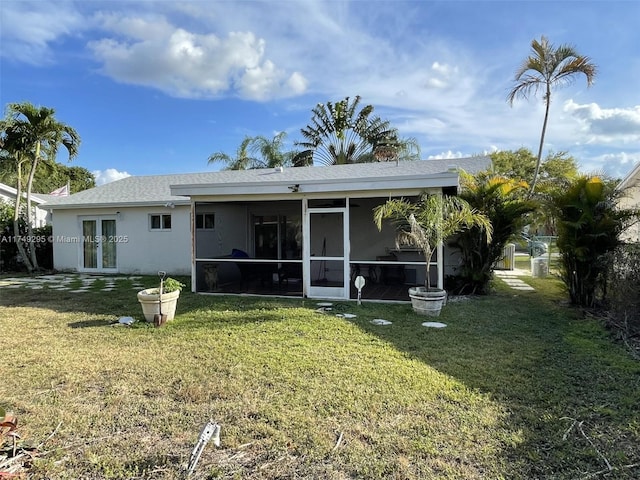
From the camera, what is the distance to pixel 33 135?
45.8 feet

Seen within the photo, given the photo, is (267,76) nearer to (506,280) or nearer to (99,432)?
(506,280)

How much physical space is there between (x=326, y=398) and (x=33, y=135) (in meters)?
15.1

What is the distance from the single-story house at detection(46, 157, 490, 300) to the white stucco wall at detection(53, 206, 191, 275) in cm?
4

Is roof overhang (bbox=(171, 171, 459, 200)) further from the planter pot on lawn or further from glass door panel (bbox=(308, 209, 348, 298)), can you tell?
glass door panel (bbox=(308, 209, 348, 298))

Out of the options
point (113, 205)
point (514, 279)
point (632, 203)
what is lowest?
point (514, 279)

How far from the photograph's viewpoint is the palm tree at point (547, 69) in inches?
617

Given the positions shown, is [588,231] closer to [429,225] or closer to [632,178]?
[429,225]

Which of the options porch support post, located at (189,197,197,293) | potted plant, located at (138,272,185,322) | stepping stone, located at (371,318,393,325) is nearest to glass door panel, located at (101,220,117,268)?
porch support post, located at (189,197,197,293)

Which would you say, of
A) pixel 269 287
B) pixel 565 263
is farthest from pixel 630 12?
pixel 269 287

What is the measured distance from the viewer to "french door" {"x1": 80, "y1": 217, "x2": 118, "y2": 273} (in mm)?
15211

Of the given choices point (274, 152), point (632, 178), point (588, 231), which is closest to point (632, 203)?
point (632, 178)

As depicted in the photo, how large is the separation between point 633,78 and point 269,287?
12.7 metres

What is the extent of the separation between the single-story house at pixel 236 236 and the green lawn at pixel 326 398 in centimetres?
431

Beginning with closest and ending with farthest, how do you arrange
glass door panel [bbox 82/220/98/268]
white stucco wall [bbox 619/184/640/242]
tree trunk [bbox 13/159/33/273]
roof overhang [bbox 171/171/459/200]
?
roof overhang [bbox 171/171/459/200]
white stucco wall [bbox 619/184/640/242]
tree trunk [bbox 13/159/33/273]
glass door panel [bbox 82/220/98/268]
